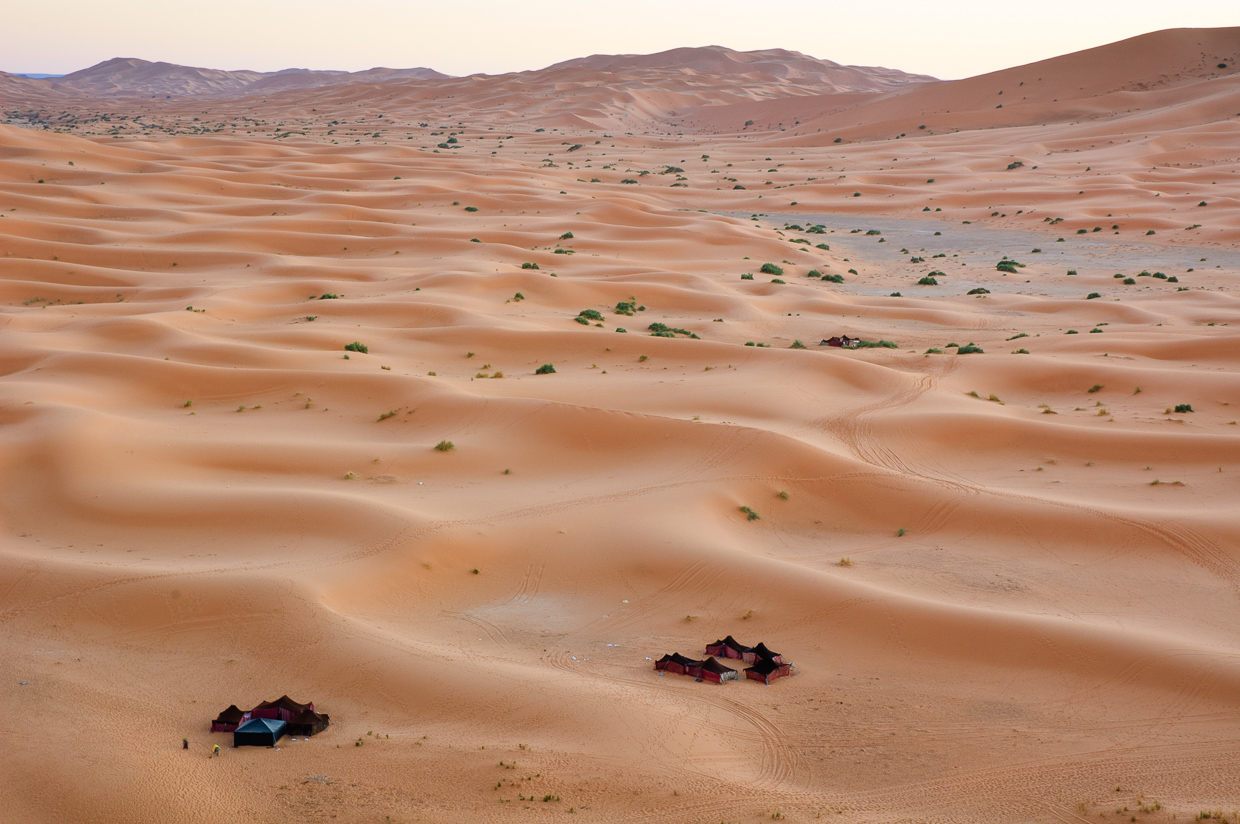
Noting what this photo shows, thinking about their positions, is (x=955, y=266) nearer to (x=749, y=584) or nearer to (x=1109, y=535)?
(x=1109, y=535)

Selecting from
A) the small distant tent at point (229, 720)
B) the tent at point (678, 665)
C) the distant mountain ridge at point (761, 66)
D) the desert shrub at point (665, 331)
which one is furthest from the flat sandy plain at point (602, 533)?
the distant mountain ridge at point (761, 66)

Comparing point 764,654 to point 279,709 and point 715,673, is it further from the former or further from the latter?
point 279,709

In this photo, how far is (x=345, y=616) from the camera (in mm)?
9383

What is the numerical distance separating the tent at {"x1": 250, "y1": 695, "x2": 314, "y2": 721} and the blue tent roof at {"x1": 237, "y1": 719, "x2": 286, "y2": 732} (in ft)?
0.24

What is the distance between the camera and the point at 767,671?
28.7 ft

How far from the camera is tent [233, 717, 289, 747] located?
7.30m

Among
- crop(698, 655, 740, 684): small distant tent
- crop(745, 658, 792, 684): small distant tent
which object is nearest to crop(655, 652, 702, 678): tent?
crop(698, 655, 740, 684): small distant tent

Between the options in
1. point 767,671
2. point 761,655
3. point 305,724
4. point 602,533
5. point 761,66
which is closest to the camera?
point 305,724

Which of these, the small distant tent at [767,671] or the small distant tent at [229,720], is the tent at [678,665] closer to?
the small distant tent at [767,671]

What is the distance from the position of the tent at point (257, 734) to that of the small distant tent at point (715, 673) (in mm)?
3527

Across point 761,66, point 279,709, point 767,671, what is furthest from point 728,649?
point 761,66

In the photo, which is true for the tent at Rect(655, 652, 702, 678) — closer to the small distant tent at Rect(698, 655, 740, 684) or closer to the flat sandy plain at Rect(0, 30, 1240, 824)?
the small distant tent at Rect(698, 655, 740, 684)

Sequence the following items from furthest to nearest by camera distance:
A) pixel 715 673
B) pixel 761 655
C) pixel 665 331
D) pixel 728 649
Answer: pixel 665 331
pixel 728 649
pixel 761 655
pixel 715 673

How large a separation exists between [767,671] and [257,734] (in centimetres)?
422
